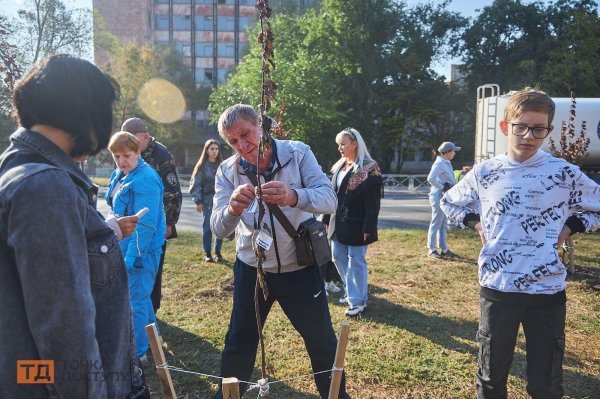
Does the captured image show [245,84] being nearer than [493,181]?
No

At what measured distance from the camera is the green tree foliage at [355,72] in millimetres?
25422

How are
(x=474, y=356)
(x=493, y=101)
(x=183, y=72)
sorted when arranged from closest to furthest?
(x=474, y=356)
(x=493, y=101)
(x=183, y=72)

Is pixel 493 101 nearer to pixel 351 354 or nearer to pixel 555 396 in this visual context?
pixel 351 354

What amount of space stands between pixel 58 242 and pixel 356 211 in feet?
12.6

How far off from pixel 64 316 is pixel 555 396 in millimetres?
2422

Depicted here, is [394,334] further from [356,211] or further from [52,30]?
[52,30]

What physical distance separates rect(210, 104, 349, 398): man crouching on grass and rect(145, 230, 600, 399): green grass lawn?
2.88 feet

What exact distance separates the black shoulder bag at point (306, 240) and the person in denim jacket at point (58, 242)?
1193 mm

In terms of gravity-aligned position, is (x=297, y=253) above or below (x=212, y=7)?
below

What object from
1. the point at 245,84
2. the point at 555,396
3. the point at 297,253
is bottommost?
the point at 555,396

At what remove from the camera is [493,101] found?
12578mm

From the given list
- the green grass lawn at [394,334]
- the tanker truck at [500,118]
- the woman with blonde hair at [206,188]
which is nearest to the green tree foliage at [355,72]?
the tanker truck at [500,118]

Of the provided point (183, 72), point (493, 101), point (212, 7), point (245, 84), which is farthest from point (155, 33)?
point (493, 101)

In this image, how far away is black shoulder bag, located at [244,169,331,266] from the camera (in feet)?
8.59
